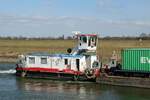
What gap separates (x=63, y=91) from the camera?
48188 mm

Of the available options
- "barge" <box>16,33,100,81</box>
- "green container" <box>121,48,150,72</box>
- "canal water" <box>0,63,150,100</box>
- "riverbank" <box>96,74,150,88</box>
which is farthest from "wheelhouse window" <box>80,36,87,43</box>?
"green container" <box>121,48,150,72</box>

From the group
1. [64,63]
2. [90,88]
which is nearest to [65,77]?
[64,63]

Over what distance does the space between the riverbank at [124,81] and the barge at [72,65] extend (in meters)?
1.21

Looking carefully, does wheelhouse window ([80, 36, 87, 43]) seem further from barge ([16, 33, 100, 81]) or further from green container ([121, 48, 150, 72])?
green container ([121, 48, 150, 72])

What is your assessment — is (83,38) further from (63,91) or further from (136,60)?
(63,91)

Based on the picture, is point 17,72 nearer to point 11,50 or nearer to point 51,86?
point 51,86

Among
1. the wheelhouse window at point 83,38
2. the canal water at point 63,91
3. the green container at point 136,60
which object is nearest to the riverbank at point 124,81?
the canal water at point 63,91

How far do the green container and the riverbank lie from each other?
115cm

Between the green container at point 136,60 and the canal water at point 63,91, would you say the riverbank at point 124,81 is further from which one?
the green container at point 136,60

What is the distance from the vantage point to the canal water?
146 feet

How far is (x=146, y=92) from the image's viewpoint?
47.4 m

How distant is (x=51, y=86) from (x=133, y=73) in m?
8.85

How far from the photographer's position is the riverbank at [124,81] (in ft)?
161

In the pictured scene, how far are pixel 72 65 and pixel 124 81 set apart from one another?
764 cm
